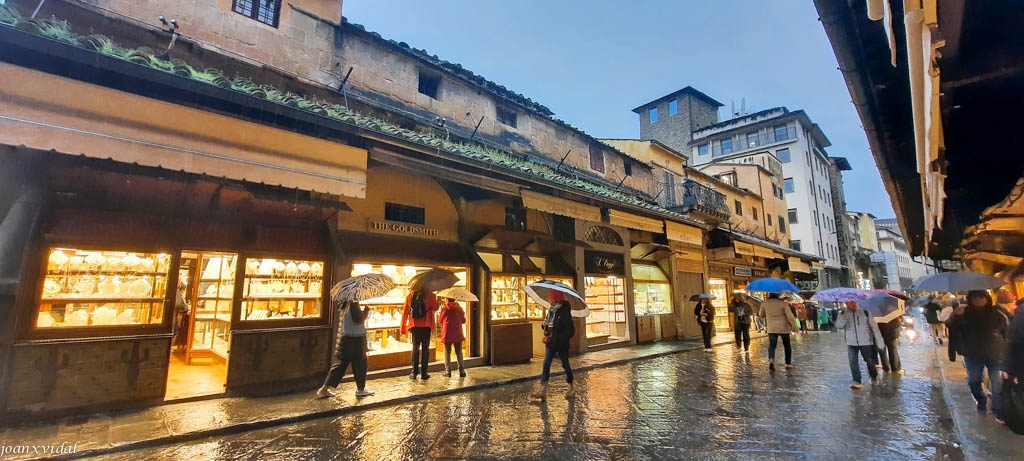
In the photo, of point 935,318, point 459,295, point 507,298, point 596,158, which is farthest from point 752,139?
point 459,295

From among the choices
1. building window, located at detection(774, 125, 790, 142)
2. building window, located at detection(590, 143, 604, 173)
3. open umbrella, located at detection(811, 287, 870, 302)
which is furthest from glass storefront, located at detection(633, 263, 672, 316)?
building window, located at detection(774, 125, 790, 142)

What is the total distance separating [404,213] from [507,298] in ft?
10.7

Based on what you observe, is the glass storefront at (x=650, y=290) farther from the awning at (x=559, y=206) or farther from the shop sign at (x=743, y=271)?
the shop sign at (x=743, y=271)

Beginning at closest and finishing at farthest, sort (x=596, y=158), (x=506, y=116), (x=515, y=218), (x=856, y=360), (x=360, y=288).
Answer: (x=360, y=288)
(x=856, y=360)
(x=515, y=218)
(x=506, y=116)
(x=596, y=158)

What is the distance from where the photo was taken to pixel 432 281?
8031mm

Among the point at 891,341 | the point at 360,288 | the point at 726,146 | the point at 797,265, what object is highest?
the point at 726,146

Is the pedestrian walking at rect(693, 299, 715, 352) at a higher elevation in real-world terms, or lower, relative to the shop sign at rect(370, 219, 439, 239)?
lower

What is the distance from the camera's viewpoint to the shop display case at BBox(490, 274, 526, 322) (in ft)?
33.8

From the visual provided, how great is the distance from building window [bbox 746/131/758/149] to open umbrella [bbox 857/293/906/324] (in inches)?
1305

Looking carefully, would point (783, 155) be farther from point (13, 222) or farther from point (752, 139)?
point (13, 222)

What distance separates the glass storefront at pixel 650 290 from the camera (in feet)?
48.3

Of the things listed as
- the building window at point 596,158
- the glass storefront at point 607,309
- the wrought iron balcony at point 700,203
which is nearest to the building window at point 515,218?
the glass storefront at point 607,309

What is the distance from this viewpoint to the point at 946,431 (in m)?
5.07

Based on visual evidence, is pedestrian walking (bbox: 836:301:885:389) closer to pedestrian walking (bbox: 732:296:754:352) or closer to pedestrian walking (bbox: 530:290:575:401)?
pedestrian walking (bbox: 530:290:575:401)
